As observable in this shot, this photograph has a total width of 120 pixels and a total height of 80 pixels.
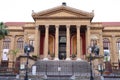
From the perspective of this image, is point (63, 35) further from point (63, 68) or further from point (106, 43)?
point (63, 68)

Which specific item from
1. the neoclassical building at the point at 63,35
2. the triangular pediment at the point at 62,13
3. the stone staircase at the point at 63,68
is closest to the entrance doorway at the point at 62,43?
the neoclassical building at the point at 63,35

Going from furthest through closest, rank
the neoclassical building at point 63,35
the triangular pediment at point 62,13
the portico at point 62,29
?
the triangular pediment at point 62,13, the neoclassical building at point 63,35, the portico at point 62,29

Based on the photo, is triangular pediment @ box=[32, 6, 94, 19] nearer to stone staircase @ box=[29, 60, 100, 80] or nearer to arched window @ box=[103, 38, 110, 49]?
arched window @ box=[103, 38, 110, 49]

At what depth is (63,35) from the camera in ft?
155

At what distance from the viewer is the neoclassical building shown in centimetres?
4447

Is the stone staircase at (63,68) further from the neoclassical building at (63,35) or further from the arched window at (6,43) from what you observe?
the arched window at (6,43)

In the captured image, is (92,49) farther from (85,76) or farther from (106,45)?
(106,45)

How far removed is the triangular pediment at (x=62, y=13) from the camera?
44.8 meters

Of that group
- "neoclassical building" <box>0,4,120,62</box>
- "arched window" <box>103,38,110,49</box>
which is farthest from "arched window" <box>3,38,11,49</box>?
"arched window" <box>103,38,110,49</box>

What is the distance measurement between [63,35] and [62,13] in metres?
4.39

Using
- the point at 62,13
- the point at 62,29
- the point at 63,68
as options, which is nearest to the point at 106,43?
the point at 62,29

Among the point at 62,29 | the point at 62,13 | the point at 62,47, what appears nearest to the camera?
the point at 62,13

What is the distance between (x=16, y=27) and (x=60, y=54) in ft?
36.9

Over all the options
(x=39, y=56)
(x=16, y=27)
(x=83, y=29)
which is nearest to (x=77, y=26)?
(x=83, y=29)
